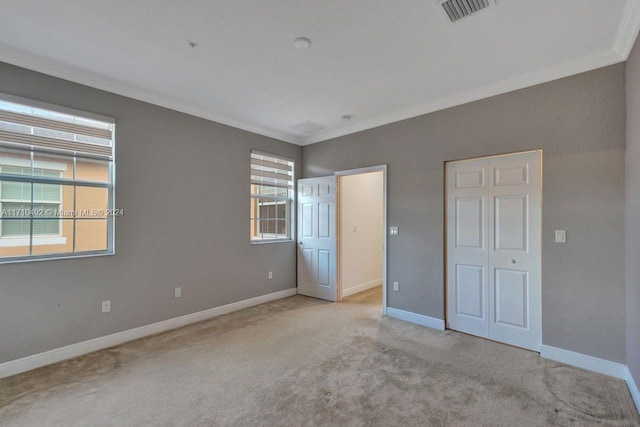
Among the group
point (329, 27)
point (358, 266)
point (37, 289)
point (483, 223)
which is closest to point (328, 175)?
point (358, 266)

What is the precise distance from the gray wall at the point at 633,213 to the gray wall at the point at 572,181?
131 millimetres

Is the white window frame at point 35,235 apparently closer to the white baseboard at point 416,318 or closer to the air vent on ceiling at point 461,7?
the air vent on ceiling at point 461,7

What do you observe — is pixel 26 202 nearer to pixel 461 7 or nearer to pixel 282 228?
pixel 282 228

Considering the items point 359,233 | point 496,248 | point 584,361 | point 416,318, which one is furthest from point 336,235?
point 584,361

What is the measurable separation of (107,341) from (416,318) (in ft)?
11.6

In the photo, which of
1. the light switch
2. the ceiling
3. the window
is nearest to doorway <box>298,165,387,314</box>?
the ceiling

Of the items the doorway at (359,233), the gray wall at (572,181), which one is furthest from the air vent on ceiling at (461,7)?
the doorway at (359,233)

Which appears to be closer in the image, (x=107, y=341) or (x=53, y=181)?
(x=53, y=181)

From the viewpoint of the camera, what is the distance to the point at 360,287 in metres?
5.46

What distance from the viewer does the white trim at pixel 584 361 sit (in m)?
2.51

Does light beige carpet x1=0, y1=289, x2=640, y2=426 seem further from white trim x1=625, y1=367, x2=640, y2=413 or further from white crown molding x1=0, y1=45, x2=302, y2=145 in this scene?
white crown molding x1=0, y1=45, x2=302, y2=145

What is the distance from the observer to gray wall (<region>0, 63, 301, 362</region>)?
269cm

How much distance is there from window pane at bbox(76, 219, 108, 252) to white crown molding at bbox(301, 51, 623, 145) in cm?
340

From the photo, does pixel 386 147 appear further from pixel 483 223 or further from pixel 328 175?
pixel 483 223
